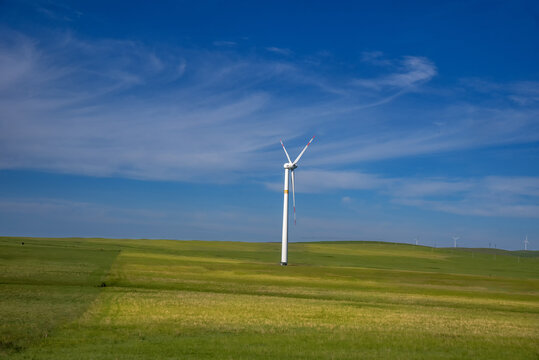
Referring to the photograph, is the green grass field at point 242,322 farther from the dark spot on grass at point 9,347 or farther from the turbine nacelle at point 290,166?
the turbine nacelle at point 290,166

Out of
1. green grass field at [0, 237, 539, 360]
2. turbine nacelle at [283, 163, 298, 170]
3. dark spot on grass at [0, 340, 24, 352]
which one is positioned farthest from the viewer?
turbine nacelle at [283, 163, 298, 170]

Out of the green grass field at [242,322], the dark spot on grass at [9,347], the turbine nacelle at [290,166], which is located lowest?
the green grass field at [242,322]

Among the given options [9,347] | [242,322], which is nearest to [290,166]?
[242,322]

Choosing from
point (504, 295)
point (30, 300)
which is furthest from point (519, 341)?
point (504, 295)

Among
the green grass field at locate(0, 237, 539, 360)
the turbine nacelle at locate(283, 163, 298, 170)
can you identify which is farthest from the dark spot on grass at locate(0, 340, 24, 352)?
the turbine nacelle at locate(283, 163, 298, 170)

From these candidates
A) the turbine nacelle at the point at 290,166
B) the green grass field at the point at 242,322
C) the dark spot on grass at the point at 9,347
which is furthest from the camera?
the turbine nacelle at the point at 290,166

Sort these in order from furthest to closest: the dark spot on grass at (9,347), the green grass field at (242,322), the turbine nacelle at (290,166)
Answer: the turbine nacelle at (290,166)
the green grass field at (242,322)
the dark spot on grass at (9,347)

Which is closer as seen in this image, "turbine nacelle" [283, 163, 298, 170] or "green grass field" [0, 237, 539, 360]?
"green grass field" [0, 237, 539, 360]

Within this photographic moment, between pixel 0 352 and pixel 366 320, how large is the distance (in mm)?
15383

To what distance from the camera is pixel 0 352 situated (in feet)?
48.4

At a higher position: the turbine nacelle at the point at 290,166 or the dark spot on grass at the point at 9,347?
the turbine nacelle at the point at 290,166

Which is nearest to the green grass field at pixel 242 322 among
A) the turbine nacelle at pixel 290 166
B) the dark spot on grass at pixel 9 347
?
the dark spot on grass at pixel 9 347

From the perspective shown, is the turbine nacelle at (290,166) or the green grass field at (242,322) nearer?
the green grass field at (242,322)

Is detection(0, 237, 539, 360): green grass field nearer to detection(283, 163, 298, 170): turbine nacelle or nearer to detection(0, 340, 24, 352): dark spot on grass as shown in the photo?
detection(0, 340, 24, 352): dark spot on grass
